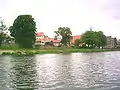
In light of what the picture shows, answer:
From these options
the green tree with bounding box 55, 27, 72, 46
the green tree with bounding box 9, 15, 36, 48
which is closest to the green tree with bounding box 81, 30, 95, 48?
the green tree with bounding box 55, 27, 72, 46

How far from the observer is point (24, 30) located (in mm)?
138750

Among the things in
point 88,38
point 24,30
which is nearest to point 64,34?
point 88,38

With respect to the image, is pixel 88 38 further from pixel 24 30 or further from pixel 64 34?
pixel 24 30

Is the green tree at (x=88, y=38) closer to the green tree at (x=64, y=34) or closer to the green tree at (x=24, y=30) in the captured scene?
the green tree at (x=64, y=34)

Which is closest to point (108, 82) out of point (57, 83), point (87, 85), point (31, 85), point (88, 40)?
point (87, 85)

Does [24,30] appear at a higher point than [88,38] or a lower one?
higher

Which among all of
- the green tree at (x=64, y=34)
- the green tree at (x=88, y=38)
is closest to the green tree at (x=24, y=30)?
the green tree at (x=64, y=34)

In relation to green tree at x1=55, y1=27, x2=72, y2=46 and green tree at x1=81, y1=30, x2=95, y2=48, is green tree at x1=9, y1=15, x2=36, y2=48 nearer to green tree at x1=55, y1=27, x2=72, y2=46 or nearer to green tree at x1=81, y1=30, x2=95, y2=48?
green tree at x1=55, y1=27, x2=72, y2=46

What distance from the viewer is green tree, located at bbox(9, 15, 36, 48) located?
137375 mm

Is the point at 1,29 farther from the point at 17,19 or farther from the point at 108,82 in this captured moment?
the point at 108,82

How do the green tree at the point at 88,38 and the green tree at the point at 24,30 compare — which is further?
the green tree at the point at 88,38

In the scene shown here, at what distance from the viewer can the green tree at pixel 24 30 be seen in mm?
137375

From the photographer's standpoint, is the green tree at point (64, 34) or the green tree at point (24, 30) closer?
the green tree at point (24, 30)

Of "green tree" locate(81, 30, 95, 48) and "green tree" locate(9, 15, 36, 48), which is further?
"green tree" locate(81, 30, 95, 48)
